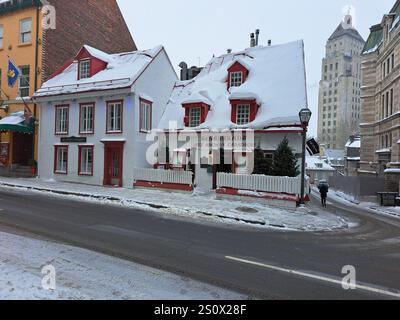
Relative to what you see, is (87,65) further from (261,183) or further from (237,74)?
(261,183)

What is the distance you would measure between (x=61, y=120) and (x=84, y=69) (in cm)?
395

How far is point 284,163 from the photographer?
15.8 metres

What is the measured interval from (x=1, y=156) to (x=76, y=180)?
7.75 m

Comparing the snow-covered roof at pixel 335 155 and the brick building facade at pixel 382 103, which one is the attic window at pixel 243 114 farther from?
the snow-covered roof at pixel 335 155

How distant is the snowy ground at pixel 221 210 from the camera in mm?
11391

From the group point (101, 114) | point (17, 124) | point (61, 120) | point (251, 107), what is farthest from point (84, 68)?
point (251, 107)

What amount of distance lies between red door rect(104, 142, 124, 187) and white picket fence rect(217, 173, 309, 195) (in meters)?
7.14

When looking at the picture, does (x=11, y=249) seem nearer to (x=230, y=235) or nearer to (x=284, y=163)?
(x=230, y=235)

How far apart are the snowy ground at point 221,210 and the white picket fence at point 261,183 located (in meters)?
0.91

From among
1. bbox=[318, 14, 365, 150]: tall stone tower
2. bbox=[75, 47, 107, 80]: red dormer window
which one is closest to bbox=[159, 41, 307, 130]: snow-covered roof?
bbox=[75, 47, 107, 80]: red dormer window

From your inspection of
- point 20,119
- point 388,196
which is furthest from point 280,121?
point 20,119

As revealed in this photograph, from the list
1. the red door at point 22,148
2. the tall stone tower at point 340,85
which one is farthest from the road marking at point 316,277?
the tall stone tower at point 340,85

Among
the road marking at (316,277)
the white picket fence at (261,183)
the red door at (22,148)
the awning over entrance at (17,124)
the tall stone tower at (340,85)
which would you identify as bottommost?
the road marking at (316,277)

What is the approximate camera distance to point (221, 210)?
42.2 feet
